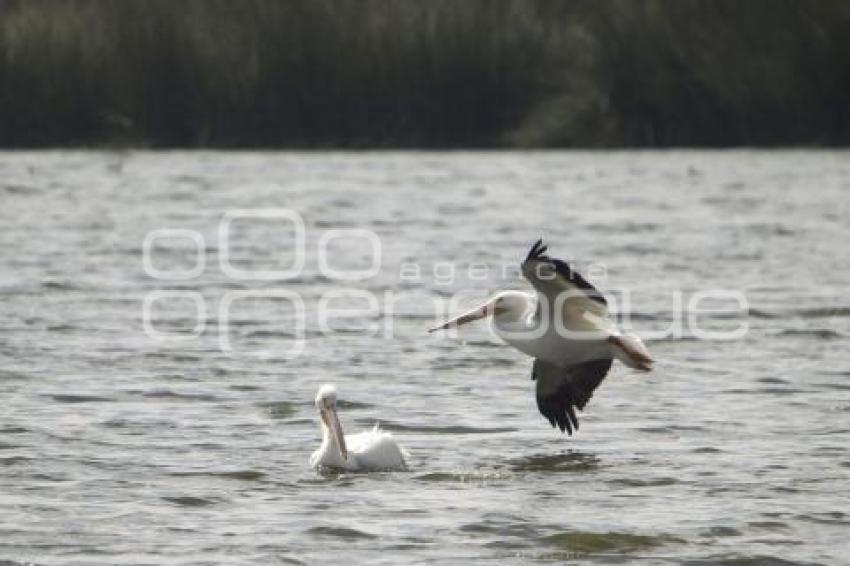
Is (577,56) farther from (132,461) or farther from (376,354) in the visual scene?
(132,461)

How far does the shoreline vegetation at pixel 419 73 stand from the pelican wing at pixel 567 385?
52.9 feet

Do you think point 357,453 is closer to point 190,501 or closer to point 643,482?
point 190,501

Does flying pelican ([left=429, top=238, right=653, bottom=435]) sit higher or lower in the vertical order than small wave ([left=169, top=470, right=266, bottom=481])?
higher

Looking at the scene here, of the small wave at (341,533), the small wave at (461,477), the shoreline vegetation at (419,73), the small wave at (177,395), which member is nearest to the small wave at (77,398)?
the small wave at (177,395)

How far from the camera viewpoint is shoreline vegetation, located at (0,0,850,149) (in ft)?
84.4

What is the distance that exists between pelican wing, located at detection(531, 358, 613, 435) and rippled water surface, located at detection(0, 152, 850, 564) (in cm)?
16

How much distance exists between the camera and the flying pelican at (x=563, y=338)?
9.34 metres

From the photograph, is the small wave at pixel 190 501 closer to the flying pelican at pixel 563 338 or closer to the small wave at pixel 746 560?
the flying pelican at pixel 563 338

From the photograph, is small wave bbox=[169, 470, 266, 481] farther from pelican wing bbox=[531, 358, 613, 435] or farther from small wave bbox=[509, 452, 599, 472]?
pelican wing bbox=[531, 358, 613, 435]

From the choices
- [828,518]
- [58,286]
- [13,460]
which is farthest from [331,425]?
[58,286]

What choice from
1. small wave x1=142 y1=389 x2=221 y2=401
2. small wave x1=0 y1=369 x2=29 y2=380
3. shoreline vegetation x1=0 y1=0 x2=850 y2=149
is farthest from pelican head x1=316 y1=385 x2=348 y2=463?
shoreline vegetation x1=0 y1=0 x2=850 y2=149

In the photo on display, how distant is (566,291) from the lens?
362 inches

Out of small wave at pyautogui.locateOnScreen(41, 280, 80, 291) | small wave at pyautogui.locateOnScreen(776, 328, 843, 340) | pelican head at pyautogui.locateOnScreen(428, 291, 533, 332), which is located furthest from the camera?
small wave at pyautogui.locateOnScreen(41, 280, 80, 291)

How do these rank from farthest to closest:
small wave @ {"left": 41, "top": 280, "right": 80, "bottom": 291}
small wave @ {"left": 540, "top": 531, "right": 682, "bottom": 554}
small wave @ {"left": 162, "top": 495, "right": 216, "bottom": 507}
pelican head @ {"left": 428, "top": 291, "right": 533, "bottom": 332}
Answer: small wave @ {"left": 41, "top": 280, "right": 80, "bottom": 291} → pelican head @ {"left": 428, "top": 291, "right": 533, "bottom": 332} → small wave @ {"left": 162, "top": 495, "right": 216, "bottom": 507} → small wave @ {"left": 540, "top": 531, "right": 682, "bottom": 554}
